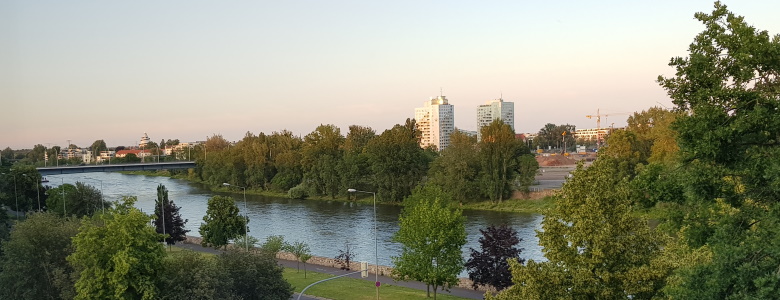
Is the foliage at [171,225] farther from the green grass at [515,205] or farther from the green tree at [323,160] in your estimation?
the green tree at [323,160]

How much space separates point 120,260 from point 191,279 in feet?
6.95

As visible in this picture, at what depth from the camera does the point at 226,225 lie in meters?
37.9

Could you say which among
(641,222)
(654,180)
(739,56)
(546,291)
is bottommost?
(546,291)

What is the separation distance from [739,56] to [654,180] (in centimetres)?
317

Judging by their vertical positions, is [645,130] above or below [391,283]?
above

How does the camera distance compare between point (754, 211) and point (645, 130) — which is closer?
point (754, 211)

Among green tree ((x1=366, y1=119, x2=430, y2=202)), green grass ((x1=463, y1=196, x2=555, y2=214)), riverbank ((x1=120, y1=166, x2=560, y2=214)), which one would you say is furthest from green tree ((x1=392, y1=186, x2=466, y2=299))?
green tree ((x1=366, y1=119, x2=430, y2=202))

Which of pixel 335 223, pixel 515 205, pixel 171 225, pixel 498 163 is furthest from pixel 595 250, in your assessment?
pixel 498 163

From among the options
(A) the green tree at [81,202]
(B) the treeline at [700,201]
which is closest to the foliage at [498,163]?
(A) the green tree at [81,202]

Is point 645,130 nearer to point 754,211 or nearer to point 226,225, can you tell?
point 226,225

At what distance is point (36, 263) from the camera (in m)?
21.6

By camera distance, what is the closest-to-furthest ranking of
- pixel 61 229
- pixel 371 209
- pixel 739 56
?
pixel 739 56, pixel 61 229, pixel 371 209

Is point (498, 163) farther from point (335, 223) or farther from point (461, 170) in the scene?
point (335, 223)

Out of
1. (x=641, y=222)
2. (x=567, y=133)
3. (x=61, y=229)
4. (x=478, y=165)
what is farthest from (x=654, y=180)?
(x=567, y=133)
